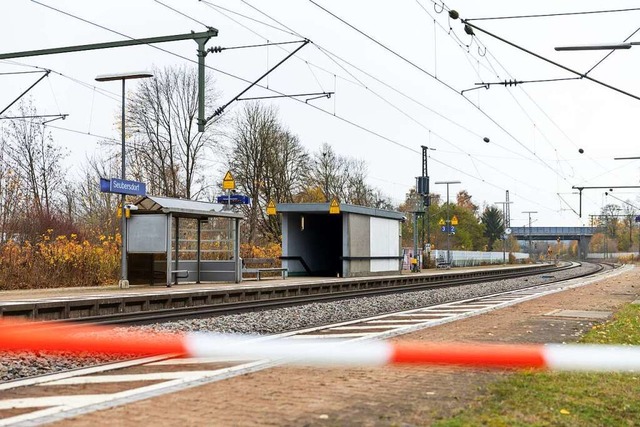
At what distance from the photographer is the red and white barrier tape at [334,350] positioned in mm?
9656

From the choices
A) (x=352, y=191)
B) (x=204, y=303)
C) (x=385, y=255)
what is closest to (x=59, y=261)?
(x=204, y=303)

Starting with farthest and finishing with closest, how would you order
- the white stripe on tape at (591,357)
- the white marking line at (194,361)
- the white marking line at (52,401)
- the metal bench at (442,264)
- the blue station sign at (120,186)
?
the metal bench at (442,264), the blue station sign at (120,186), the white marking line at (194,361), the white stripe on tape at (591,357), the white marking line at (52,401)

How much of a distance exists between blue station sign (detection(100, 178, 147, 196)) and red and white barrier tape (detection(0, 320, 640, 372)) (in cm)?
1233

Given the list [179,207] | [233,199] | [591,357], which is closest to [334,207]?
[233,199]

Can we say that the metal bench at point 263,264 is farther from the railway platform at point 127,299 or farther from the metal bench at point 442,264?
the metal bench at point 442,264

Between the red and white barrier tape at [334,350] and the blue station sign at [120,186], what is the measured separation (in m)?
12.3

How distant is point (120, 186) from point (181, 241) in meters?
3.70

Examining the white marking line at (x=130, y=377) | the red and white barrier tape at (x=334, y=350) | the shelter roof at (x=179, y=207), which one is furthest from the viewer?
the shelter roof at (x=179, y=207)

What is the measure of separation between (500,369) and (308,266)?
31.2 m

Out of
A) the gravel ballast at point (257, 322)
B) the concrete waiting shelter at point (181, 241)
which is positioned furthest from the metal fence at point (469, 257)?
the gravel ballast at point (257, 322)

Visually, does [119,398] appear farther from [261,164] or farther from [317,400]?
[261,164]

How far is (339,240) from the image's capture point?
42125mm

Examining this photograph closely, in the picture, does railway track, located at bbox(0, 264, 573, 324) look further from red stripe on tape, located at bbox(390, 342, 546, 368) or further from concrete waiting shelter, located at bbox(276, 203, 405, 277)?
red stripe on tape, located at bbox(390, 342, 546, 368)

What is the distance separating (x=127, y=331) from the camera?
13.6 metres
